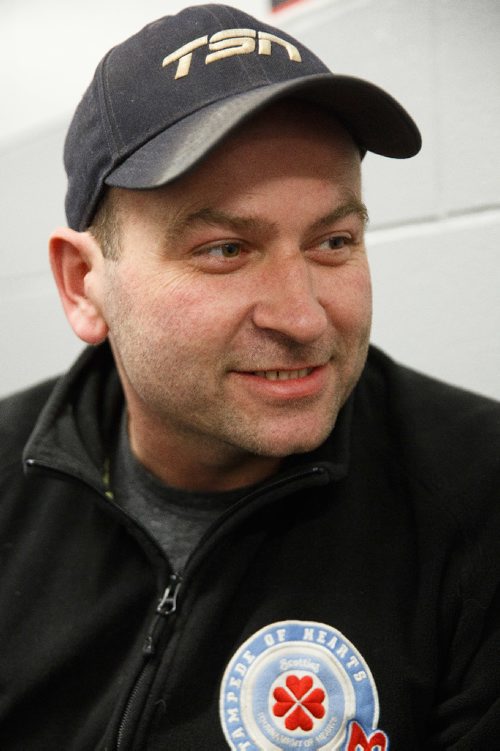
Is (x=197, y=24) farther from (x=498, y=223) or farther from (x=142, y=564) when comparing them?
(x=142, y=564)

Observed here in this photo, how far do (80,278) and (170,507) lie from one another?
0.37 metres

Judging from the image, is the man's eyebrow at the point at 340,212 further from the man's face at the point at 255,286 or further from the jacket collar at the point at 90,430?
the jacket collar at the point at 90,430

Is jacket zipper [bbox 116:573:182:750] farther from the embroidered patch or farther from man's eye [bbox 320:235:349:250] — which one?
man's eye [bbox 320:235:349:250]

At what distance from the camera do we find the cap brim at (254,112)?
792 millimetres

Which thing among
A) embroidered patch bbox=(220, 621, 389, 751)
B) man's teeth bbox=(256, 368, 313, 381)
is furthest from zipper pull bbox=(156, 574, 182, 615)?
man's teeth bbox=(256, 368, 313, 381)

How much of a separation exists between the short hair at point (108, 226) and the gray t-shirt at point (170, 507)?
0.35 meters

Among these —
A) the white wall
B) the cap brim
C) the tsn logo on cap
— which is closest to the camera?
the cap brim

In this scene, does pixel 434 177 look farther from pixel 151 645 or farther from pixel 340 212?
pixel 151 645

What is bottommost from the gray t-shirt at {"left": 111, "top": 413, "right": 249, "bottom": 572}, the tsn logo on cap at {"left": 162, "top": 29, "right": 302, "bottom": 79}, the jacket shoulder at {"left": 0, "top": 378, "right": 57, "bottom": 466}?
the gray t-shirt at {"left": 111, "top": 413, "right": 249, "bottom": 572}

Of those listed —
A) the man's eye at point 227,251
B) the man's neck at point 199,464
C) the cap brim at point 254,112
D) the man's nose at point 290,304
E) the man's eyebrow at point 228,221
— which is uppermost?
the cap brim at point 254,112

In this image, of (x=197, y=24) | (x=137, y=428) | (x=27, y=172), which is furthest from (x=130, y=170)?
(x=27, y=172)

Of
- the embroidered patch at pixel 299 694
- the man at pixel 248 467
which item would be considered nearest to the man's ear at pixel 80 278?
the man at pixel 248 467

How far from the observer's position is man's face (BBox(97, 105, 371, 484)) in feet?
2.81

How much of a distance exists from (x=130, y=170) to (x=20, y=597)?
62 centimetres
